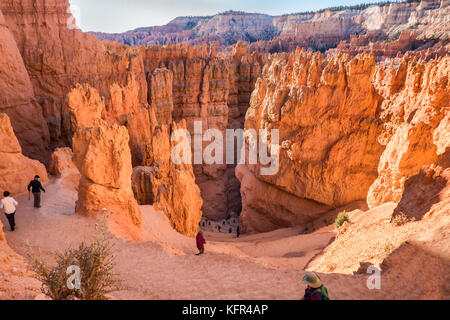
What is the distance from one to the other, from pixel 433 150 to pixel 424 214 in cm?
460

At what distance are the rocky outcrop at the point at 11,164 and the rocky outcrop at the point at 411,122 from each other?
12.3 metres

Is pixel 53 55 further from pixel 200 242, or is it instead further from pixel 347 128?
pixel 347 128

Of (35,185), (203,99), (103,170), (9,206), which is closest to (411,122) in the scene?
(103,170)

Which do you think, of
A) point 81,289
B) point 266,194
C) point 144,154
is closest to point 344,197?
point 266,194

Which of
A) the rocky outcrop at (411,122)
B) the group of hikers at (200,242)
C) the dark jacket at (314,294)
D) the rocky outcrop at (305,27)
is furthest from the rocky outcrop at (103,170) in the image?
the rocky outcrop at (305,27)

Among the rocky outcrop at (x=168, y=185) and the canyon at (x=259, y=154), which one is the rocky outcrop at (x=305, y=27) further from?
the rocky outcrop at (x=168, y=185)

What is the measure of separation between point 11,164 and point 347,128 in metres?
12.8

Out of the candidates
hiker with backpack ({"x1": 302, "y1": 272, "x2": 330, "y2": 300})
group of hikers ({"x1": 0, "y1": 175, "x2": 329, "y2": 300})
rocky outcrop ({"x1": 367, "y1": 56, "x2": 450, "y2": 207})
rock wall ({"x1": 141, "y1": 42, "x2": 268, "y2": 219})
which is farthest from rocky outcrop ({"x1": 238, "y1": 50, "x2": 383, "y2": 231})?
hiker with backpack ({"x1": 302, "y1": 272, "x2": 330, "y2": 300})

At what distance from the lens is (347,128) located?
561 inches

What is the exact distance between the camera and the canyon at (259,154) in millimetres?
7861

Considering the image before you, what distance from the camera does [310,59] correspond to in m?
→ 15.0

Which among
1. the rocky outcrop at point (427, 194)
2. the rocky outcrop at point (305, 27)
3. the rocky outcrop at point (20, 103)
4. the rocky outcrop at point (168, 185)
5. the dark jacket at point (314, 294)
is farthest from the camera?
the rocky outcrop at point (305, 27)

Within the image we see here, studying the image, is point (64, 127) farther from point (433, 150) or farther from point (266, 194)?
point (433, 150)
